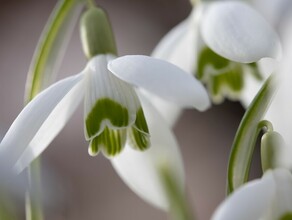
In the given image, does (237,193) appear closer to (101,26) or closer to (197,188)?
(101,26)

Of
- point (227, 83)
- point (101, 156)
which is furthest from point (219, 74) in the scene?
point (101, 156)

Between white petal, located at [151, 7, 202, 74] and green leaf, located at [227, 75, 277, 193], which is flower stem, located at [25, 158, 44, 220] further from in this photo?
white petal, located at [151, 7, 202, 74]

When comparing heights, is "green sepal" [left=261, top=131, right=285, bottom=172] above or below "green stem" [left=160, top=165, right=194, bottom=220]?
above

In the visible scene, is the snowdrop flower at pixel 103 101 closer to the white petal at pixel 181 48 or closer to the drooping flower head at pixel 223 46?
the drooping flower head at pixel 223 46

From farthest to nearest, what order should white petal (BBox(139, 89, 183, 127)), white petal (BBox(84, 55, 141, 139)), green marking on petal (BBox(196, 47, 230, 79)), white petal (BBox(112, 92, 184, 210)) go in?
white petal (BBox(139, 89, 183, 127)) → green marking on petal (BBox(196, 47, 230, 79)) → white petal (BBox(112, 92, 184, 210)) → white petal (BBox(84, 55, 141, 139))

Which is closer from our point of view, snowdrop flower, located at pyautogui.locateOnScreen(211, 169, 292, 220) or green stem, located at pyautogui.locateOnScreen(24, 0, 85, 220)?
snowdrop flower, located at pyautogui.locateOnScreen(211, 169, 292, 220)

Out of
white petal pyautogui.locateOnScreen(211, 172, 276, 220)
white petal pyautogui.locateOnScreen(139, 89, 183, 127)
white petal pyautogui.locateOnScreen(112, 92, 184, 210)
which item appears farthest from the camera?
white petal pyautogui.locateOnScreen(139, 89, 183, 127)

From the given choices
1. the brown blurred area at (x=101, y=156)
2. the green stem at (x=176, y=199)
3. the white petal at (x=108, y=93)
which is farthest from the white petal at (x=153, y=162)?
the brown blurred area at (x=101, y=156)

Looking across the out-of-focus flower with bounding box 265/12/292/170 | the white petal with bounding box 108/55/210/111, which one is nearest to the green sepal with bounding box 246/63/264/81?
the out-of-focus flower with bounding box 265/12/292/170
